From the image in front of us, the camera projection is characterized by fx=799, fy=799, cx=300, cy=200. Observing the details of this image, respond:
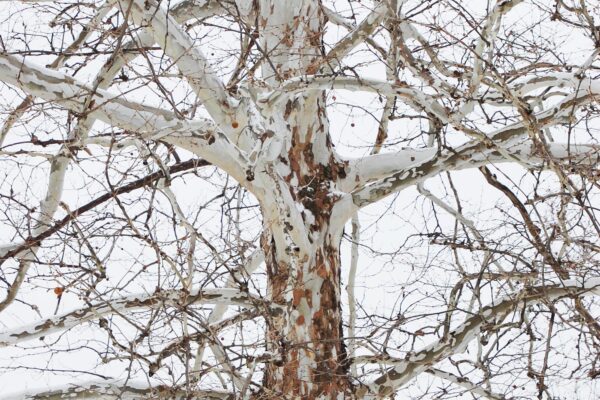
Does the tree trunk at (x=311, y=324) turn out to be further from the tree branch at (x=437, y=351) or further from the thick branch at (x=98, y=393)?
the thick branch at (x=98, y=393)

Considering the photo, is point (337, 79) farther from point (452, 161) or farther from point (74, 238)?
point (74, 238)

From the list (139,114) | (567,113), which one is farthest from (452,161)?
(139,114)

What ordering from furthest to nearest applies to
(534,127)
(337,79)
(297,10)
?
1. (297,10)
2. (337,79)
3. (534,127)

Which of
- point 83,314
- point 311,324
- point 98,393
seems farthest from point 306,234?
point 98,393

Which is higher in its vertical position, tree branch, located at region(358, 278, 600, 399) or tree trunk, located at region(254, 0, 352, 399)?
tree trunk, located at region(254, 0, 352, 399)

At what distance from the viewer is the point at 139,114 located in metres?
4.90

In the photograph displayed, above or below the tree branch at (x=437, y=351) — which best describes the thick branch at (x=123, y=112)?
above

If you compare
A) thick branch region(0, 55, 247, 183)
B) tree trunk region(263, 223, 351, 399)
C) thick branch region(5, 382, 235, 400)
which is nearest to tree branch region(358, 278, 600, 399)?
tree trunk region(263, 223, 351, 399)

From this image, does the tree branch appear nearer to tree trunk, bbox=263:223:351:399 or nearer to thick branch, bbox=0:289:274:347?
tree trunk, bbox=263:223:351:399

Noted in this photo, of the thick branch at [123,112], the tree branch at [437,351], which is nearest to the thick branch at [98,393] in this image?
the tree branch at [437,351]

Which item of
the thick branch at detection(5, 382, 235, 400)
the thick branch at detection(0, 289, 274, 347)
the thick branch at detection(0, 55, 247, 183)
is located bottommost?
the thick branch at detection(5, 382, 235, 400)

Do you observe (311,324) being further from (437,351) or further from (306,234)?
(437,351)

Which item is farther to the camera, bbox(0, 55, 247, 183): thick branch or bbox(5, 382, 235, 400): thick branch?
bbox(5, 382, 235, 400): thick branch

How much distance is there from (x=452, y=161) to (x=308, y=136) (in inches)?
46.3
